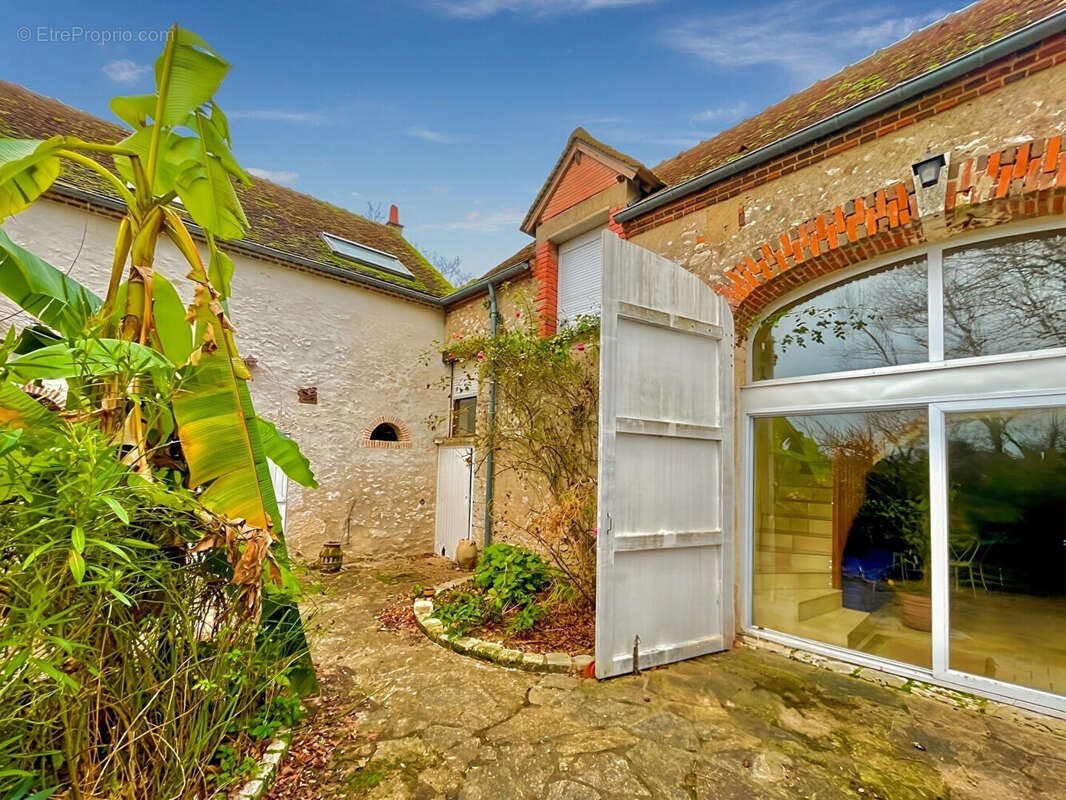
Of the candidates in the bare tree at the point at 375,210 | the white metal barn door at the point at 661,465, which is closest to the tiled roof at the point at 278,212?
the bare tree at the point at 375,210

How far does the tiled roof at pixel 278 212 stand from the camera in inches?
250

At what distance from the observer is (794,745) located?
2.71 metres

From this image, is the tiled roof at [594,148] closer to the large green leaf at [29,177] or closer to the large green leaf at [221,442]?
the large green leaf at [221,442]

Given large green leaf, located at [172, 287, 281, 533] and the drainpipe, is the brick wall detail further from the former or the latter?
large green leaf, located at [172, 287, 281, 533]

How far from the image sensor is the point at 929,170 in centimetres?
341

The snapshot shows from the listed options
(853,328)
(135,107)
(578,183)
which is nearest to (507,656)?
(853,328)

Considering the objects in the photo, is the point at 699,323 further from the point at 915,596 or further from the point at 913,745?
the point at 913,745

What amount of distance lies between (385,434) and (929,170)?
8094 mm

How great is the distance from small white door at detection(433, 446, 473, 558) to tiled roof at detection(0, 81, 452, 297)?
3.37 m

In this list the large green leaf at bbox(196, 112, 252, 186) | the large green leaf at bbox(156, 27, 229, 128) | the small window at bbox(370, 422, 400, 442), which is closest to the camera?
the large green leaf at bbox(156, 27, 229, 128)

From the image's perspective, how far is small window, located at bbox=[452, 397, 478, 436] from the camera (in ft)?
28.0

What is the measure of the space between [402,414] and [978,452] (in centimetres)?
779

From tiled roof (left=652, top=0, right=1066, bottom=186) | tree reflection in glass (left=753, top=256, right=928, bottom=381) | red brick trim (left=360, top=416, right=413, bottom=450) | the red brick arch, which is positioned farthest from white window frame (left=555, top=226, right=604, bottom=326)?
red brick trim (left=360, top=416, right=413, bottom=450)

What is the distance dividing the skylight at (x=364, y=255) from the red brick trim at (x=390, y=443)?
298cm
